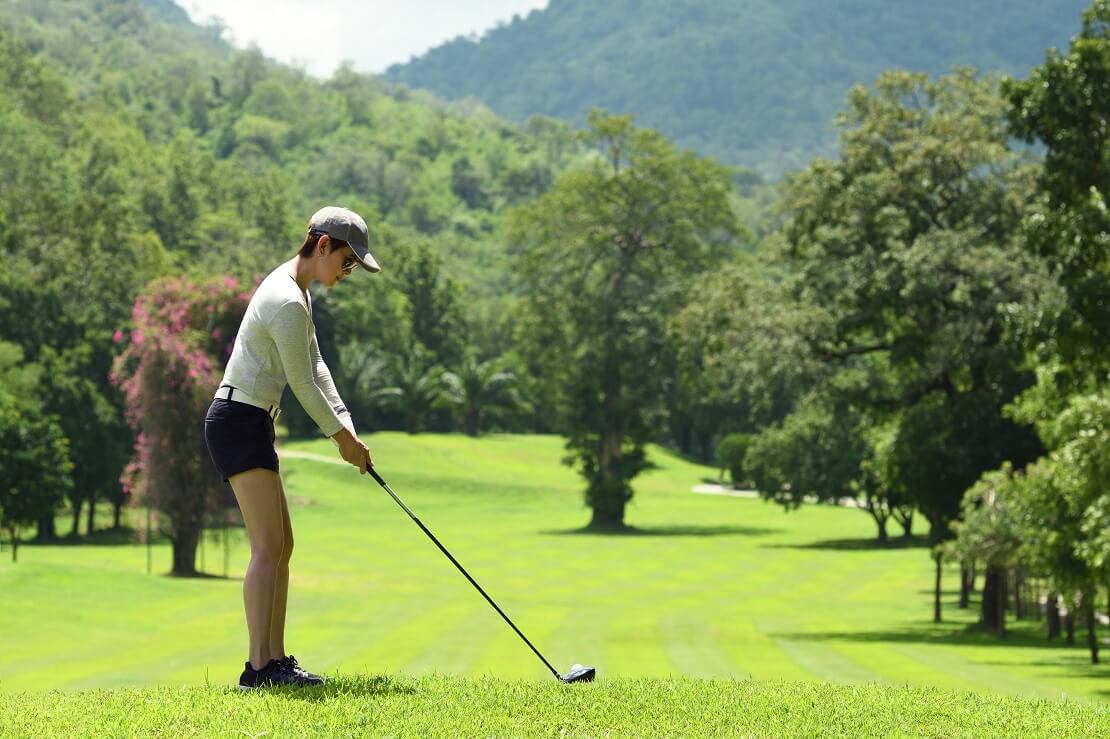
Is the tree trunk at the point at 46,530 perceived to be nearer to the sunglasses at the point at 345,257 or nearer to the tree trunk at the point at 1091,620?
the tree trunk at the point at 1091,620

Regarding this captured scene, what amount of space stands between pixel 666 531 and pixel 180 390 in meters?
34.2

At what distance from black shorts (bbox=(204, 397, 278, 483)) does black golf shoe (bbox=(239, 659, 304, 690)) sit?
1.06m

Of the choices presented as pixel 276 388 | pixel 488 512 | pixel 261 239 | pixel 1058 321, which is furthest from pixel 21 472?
pixel 261 239

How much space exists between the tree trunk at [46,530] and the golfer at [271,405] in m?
58.0

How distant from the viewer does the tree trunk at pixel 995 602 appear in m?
32.4

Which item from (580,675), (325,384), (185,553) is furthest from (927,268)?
(325,384)

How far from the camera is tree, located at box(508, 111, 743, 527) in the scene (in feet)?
218

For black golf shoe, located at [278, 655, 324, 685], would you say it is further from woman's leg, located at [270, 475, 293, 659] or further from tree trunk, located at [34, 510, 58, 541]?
tree trunk, located at [34, 510, 58, 541]

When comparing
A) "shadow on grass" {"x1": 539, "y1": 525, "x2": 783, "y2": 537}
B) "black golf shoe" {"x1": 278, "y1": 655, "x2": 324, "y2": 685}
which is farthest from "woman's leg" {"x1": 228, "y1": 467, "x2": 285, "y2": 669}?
"shadow on grass" {"x1": 539, "y1": 525, "x2": 783, "y2": 537}

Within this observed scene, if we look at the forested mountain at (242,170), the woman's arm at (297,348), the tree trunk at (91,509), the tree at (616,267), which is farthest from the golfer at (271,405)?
the forested mountain at (242,170)

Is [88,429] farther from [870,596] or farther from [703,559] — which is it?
[870,596]

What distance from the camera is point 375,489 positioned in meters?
80.2

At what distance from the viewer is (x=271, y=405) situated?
7734mm

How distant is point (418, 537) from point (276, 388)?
5704 cm
